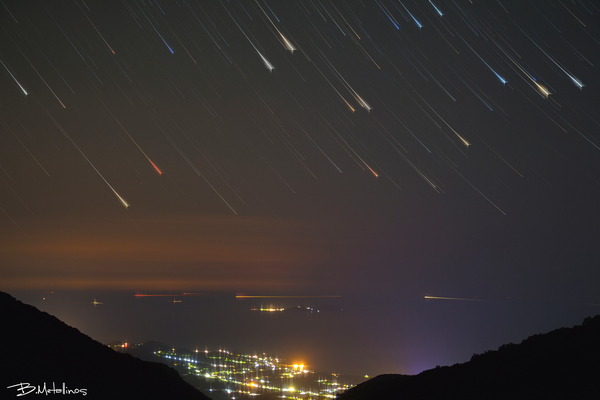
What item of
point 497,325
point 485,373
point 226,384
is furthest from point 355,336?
point 485,373

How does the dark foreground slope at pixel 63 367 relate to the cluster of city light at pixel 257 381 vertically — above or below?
above

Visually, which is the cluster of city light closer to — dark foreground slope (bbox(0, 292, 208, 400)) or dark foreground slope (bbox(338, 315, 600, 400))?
dark foreground slope (bbox(0, 292, 208, 400))

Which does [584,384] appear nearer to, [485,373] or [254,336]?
[485,373]
